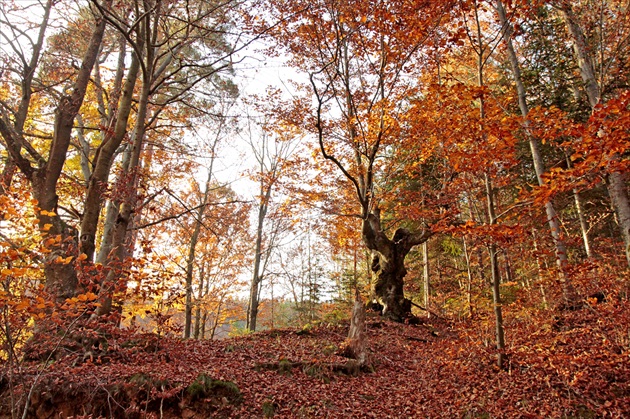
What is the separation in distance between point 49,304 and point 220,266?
556 inches

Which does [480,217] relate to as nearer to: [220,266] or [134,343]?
[220,266]

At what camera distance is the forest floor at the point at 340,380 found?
461 centimetres

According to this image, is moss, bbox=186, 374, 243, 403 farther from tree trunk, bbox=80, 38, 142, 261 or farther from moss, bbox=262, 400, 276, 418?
tree trunk, bbox=80, 38, 142, 261

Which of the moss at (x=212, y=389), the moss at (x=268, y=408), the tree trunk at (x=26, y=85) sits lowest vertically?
the moss at (x=268, y=408)

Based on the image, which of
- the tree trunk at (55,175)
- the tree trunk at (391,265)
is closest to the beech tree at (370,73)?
the tree trunk at (391,265)

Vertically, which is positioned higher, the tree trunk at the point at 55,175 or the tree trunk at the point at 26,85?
the tree trunk at the point at 26,85

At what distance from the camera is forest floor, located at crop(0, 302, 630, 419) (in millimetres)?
4609

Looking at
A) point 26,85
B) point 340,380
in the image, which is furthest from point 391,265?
point 26,85

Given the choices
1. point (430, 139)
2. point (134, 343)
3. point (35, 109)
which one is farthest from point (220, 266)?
point (430, 139)

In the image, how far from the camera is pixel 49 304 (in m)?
3.21

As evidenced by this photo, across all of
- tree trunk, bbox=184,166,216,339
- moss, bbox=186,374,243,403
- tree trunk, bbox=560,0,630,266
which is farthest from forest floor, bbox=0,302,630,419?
tree trunk, bbox=184,166,216,339

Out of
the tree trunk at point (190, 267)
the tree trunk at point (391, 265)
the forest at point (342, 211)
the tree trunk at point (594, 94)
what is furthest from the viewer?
the tree trunk at point (190, 267)

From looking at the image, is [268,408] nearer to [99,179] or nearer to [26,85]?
[99,179]

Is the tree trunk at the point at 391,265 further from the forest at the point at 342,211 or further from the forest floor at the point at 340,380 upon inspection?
the forest floor at the point at 340,380
